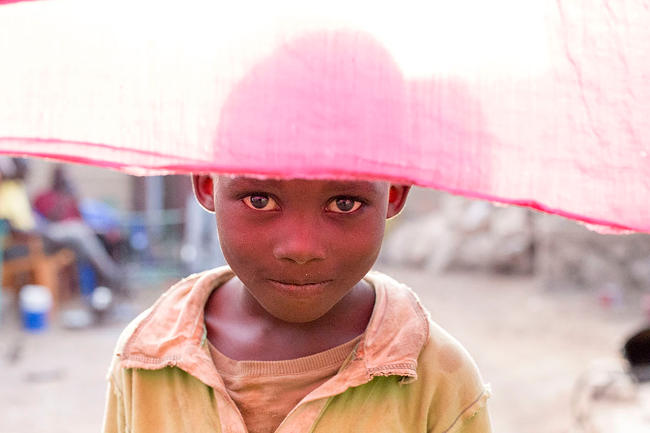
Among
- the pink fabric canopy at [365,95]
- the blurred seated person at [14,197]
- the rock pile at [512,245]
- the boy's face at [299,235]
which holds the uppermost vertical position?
the pink fabric canopy at [365,95]

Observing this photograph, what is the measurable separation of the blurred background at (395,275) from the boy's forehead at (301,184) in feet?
10.2

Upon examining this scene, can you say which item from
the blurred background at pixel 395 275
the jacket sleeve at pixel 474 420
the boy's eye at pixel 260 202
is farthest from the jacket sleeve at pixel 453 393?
the blurred background at pixel 395 275

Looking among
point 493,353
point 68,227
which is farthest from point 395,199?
point 68,227

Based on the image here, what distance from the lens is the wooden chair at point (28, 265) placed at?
705 centimetres

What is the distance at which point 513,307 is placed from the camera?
7695mm

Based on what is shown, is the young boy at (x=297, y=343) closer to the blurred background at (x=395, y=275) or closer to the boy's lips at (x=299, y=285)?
the boy's lips at (x=299, y=285)

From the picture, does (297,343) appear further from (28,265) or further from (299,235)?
(28,265)

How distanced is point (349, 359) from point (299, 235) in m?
0.30

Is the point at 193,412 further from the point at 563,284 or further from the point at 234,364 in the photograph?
the point at 563,284

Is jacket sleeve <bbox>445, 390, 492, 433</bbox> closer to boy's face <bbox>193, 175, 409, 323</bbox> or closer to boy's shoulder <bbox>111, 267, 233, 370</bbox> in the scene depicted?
boy's face <bbox>193, 175, 409, 323</bbox>

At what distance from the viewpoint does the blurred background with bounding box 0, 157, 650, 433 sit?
17.5ft

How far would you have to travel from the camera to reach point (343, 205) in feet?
3.47

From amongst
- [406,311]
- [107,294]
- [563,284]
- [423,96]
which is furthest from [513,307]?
[423,96]

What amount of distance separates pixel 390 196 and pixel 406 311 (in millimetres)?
212
